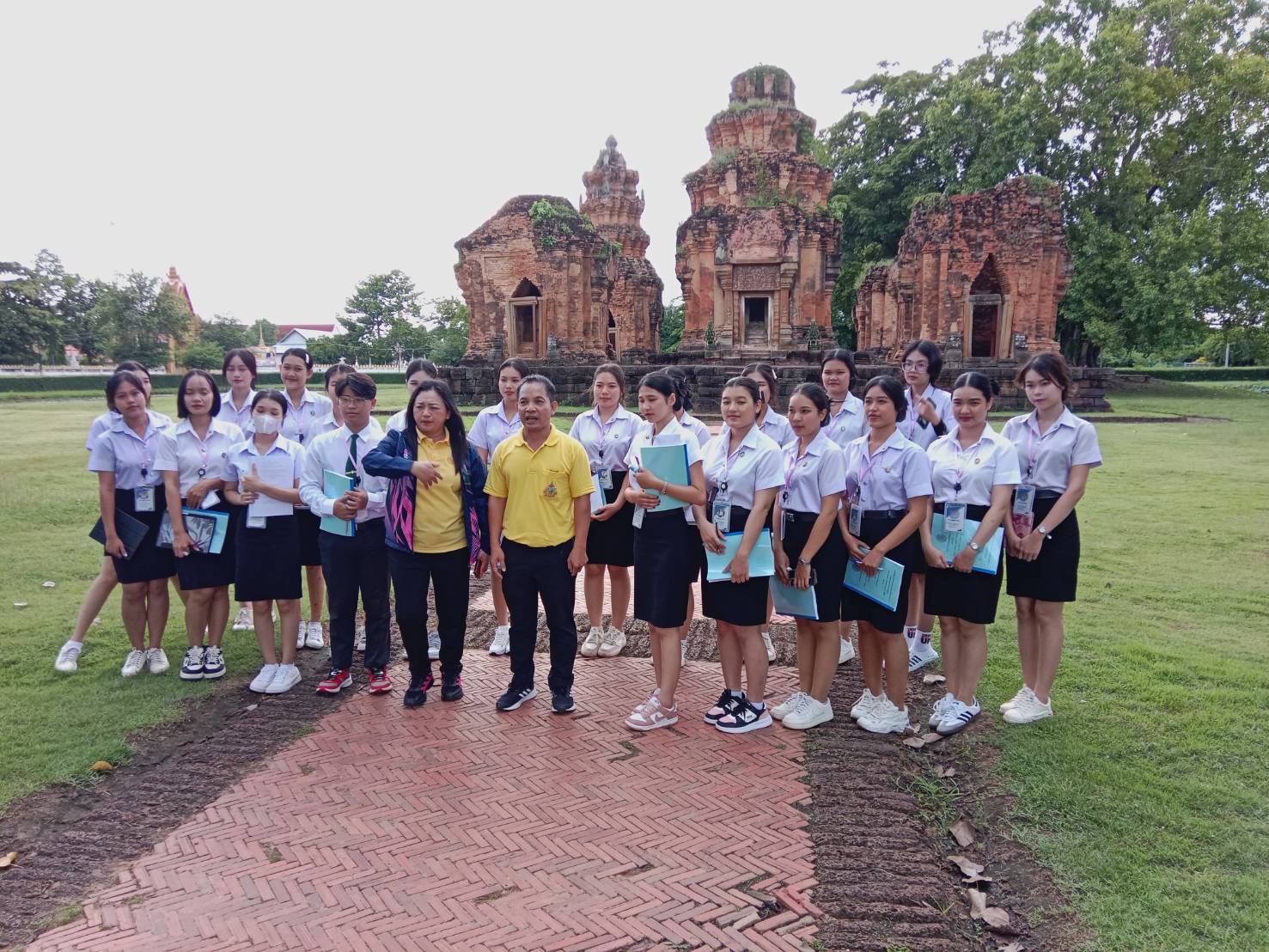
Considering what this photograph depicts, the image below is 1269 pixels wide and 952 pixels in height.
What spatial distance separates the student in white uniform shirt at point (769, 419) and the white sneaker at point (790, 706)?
496 mm

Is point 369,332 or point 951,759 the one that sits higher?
point 369,332

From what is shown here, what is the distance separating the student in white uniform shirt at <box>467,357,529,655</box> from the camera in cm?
583

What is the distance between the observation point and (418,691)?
487cm

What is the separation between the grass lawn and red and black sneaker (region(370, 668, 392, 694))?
1173 millimetres

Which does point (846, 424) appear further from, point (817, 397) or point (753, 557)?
point (753, 557)

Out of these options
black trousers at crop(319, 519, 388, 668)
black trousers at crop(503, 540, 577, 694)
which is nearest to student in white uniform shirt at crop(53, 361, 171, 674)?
black trousers at crop(319, 519, 388, 668)

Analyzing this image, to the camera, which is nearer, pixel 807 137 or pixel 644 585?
pixel 644 585

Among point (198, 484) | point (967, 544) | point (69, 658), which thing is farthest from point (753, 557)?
point (69, 658)

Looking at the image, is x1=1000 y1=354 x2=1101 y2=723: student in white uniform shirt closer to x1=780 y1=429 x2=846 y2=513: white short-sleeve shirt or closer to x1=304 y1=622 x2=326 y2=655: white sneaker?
x1=780 y1=429 x2=846 y2=513: white short-sleeve shirt

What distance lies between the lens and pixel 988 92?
3039cm

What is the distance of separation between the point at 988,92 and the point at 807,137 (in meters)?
7.33

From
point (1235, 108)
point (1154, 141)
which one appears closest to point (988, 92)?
point (1154, 141)

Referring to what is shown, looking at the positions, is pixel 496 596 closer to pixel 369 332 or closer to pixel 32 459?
pixel 32 459

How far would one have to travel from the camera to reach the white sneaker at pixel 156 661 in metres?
5.31
